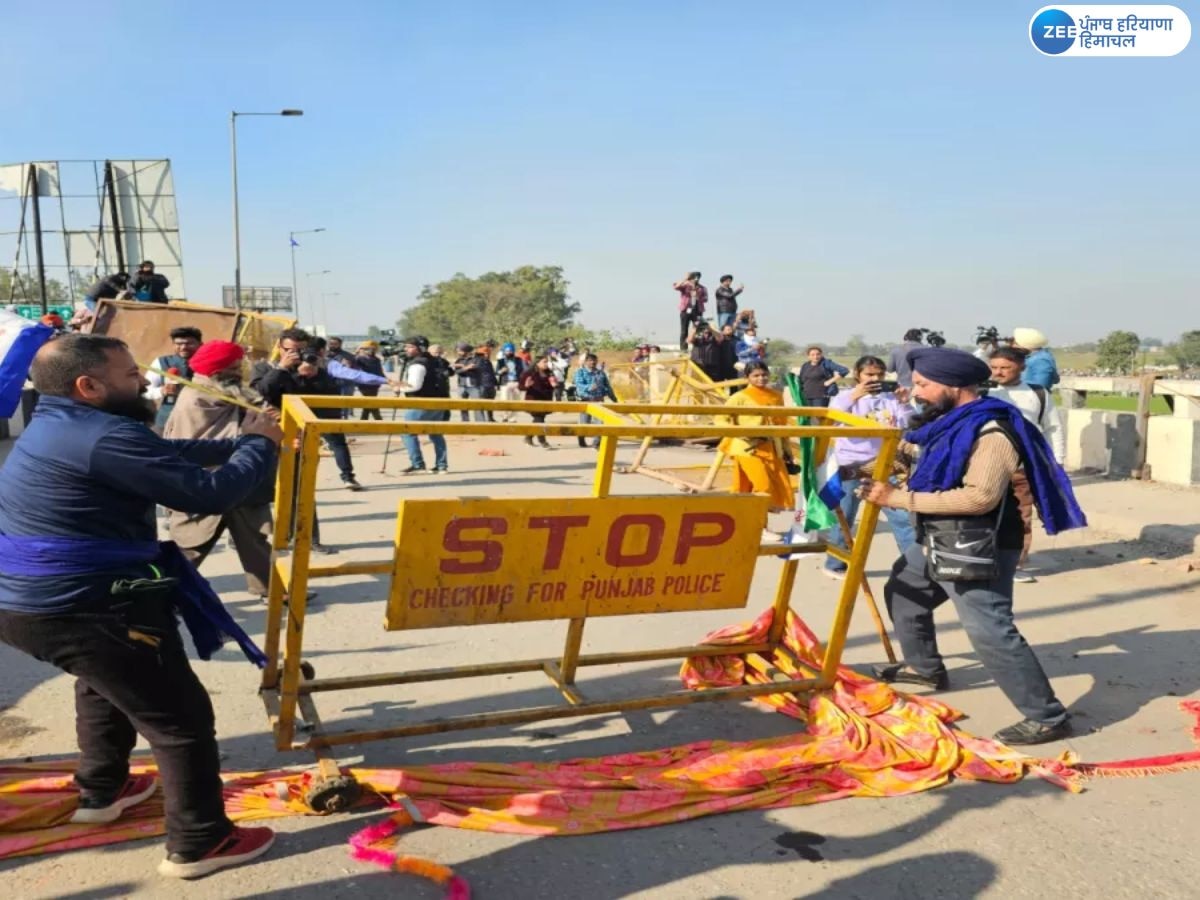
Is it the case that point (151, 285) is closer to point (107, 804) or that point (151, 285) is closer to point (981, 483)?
point (107, 804)

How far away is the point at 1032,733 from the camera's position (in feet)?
13.3

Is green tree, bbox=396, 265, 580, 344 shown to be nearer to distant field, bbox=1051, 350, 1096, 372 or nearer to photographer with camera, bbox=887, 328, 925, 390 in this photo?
distant field, bbox=1051, 350, 1096, 372

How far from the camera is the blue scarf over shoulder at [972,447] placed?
4051 millimetres

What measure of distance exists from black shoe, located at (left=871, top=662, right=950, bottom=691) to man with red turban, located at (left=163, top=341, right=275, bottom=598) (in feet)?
11.1

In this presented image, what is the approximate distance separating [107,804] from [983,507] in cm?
352

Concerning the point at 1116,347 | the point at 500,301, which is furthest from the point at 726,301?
the point at 500,301

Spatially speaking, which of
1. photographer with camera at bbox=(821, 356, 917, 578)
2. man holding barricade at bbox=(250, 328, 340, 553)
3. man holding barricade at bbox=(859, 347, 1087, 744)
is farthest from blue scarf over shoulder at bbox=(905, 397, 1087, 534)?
man holding barricade at bbox=(250, 328, 340, 553)

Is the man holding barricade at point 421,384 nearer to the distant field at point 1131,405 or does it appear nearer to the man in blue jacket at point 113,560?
the distant field at point 1131,405

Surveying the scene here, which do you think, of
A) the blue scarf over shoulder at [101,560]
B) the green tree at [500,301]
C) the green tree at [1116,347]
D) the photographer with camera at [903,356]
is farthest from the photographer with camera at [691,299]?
the green tree at [500,301]

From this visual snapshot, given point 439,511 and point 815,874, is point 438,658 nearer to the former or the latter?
point 439,511

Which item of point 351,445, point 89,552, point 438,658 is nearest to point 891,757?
point 438,658

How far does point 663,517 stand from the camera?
Result: 3.71 m

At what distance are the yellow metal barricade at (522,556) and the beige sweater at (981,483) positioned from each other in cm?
26

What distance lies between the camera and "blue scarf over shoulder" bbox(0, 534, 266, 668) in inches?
110
